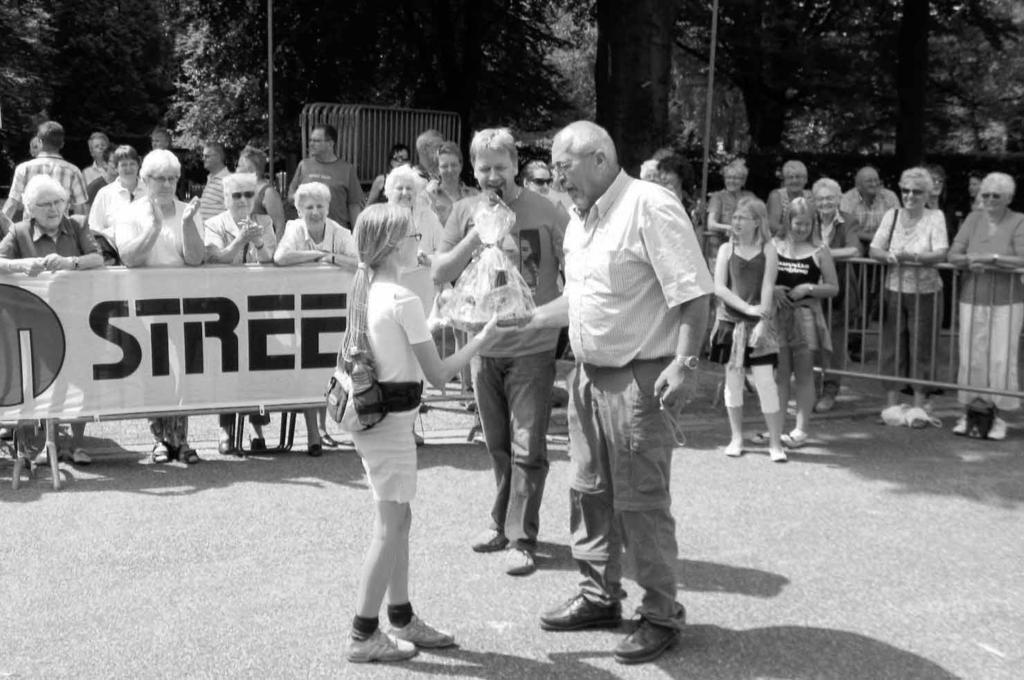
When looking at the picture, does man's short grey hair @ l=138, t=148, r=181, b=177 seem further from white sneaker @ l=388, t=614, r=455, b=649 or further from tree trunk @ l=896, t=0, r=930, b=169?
tree trunk @ l=896, t=0, r=930, b=169

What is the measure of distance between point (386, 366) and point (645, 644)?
1.40 m

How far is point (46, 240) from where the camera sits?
7406 mm

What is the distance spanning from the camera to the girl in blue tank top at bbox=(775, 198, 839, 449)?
8438 mm

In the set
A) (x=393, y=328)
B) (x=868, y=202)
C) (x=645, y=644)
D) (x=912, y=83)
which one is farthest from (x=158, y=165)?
(x=912, y=83)

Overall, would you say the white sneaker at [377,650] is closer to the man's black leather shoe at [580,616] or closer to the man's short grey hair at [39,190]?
the man's black leather shoe at [580,616]

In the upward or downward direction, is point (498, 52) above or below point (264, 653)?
above

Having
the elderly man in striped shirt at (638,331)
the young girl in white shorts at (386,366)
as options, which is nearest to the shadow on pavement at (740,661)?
the elderly man in striped shirt at (638,331)

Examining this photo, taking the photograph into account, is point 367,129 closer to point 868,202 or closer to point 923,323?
point 868,202

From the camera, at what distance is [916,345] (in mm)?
9391

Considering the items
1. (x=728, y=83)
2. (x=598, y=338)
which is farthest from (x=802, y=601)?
(x=728, y=83)

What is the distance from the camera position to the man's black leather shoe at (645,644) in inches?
177

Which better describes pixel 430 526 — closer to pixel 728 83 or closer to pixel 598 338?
pixel 598 338

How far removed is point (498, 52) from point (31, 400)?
17297 millimetres

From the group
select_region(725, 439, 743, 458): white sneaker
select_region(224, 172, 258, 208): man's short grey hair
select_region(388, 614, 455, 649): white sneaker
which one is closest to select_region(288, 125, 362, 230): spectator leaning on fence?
select_region(224, 172, 258, 208): man's short grey hair
